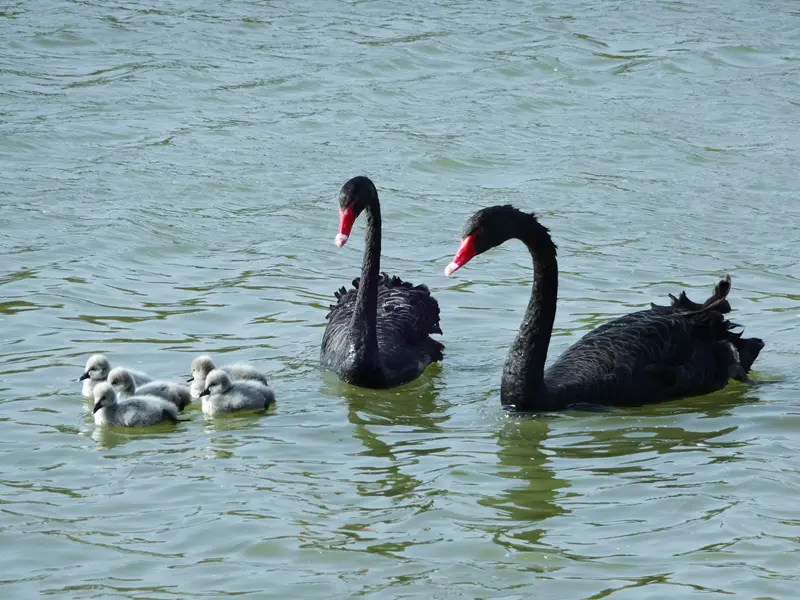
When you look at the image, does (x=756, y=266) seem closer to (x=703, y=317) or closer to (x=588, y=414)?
(x=703, y=317)

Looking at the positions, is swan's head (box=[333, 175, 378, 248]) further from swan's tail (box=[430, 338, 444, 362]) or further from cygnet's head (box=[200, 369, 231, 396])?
cygnet's head (box=[200, 369, 231, 396])

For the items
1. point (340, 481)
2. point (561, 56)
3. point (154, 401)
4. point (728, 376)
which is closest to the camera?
point (340, 481)

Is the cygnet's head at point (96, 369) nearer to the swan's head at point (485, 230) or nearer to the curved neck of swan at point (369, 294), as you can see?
the curved neck of swan at point (369, 294)

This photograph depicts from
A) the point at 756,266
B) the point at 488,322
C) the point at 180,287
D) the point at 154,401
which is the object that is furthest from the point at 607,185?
the point at 154,401

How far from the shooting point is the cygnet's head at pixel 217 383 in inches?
278

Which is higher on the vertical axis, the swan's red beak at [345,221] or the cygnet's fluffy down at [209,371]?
the swan's red beak at [345,221]

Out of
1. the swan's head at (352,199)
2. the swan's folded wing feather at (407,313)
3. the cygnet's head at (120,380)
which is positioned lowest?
the cygnet's head at (120,380)

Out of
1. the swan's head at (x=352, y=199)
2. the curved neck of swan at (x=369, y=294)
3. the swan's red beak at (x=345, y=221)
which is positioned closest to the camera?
the swan's red beak at (x=345, y=221)

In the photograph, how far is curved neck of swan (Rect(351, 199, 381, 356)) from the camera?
805cm

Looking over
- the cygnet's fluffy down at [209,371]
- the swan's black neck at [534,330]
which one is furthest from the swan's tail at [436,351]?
the cygnet's fluffy down at [209,371]

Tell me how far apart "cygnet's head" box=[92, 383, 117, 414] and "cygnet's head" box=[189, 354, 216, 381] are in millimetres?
612

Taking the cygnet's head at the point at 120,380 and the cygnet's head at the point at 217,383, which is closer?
the cygnet's head at the point at 217,383

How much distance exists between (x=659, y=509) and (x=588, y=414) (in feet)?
5.00

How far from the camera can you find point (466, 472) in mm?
6387
